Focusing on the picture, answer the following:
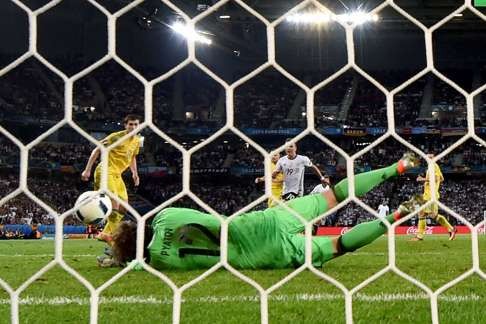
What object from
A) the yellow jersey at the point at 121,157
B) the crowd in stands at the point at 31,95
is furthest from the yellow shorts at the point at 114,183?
the crowd in stands at the point at 31,95

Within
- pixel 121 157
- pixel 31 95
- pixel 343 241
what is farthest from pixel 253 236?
pixel 31 95

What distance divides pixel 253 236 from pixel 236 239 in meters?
0.09

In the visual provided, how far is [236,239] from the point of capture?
10.5 ft

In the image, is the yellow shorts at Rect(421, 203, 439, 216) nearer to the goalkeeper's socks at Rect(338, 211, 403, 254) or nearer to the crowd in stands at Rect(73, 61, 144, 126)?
the goalkeeper's socks at Rect(338, 211, 403, 254)

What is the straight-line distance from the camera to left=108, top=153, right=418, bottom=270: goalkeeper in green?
3041mm

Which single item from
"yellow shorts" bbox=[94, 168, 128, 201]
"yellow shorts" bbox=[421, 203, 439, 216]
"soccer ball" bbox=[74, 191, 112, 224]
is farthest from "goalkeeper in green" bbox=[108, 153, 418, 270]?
"yellow shorts" bbox=[94, 168, 128, 201]

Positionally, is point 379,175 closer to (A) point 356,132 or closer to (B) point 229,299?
(B) point 229,299

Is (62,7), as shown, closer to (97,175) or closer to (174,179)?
(174,179)

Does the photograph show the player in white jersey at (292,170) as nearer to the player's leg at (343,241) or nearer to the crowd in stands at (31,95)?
the player's leg at (343,241)

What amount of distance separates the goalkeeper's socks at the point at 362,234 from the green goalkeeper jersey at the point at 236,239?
12 cm

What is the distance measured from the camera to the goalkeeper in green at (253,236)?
9.98 ft

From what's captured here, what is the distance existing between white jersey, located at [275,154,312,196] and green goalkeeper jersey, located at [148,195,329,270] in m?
2.71

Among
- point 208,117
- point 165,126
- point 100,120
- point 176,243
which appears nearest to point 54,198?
point 100,120

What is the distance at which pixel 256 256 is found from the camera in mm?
3283
